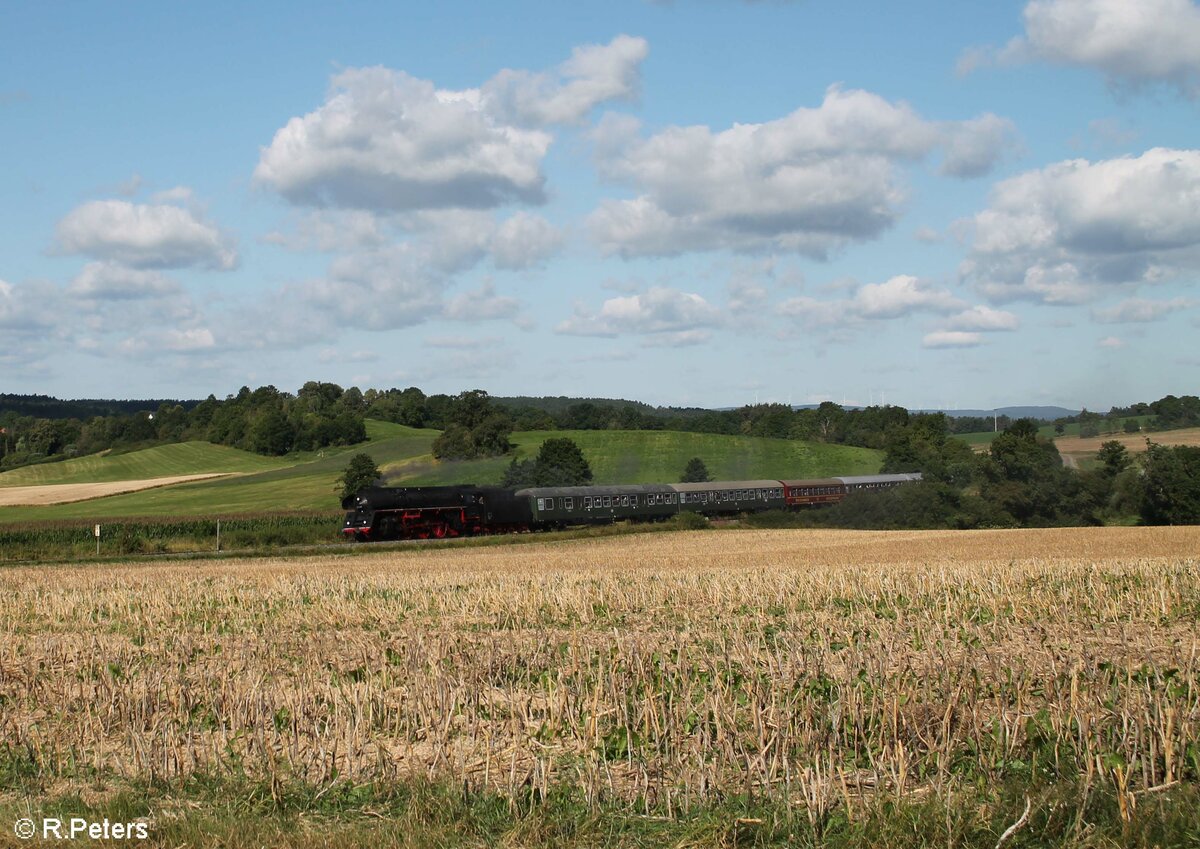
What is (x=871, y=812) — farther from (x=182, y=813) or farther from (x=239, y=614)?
(x=239, y=614)

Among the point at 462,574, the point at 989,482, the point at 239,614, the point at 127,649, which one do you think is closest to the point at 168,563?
the point at 462,574

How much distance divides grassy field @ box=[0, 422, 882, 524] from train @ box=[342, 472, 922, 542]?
18683mm

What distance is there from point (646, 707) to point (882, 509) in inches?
2738

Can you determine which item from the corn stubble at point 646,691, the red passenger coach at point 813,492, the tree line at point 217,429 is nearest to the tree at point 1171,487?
the red passenger coach at point 813,492

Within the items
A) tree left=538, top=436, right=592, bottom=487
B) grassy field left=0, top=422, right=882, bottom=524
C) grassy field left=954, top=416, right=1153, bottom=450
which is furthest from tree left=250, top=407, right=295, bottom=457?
grassy field left=954, top=416, right=1153, bottom=450

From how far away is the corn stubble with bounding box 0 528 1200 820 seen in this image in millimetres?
9234

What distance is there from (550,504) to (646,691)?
57.9 m

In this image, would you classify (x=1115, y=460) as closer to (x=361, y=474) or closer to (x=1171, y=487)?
(x=1171, y=487)

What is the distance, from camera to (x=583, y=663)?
555 inches

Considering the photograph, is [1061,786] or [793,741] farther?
[793,741]

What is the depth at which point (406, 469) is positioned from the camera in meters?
111

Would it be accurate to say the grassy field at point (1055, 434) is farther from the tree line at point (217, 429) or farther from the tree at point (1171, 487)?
the tree line at point (217, 429)

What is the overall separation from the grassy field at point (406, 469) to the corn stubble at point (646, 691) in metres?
71.2

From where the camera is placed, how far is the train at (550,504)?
2436 inches
